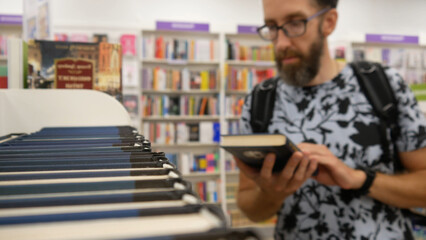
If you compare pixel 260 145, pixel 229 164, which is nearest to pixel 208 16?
pixel 229 164

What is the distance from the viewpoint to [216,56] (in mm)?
4586

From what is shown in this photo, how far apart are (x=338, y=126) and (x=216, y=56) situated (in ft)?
11.9

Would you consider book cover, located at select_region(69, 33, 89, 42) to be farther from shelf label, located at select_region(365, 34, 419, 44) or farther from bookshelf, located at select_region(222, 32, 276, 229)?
shelf label, located at select_region(365, 34, 419, 44)

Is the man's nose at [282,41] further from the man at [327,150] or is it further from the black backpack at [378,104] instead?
the black backpack at [378,104]

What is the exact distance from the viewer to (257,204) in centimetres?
124

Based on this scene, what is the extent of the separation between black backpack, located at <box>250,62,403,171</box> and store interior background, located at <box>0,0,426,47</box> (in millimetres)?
3392

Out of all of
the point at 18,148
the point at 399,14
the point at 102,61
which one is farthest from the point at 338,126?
the point at 399,14

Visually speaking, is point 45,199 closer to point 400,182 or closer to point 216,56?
point 400,182

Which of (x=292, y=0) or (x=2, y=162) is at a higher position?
(x=292, y=0)

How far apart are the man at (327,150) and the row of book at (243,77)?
3151mm

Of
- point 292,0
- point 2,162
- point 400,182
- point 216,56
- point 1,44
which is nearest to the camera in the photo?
point 2,162

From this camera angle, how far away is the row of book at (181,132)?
4.26m

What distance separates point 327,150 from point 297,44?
1.47 ft

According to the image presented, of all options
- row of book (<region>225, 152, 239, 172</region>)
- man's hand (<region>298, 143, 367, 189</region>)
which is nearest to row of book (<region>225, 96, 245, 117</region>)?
row of book (<region>225, 152, 239, 172</region>)
